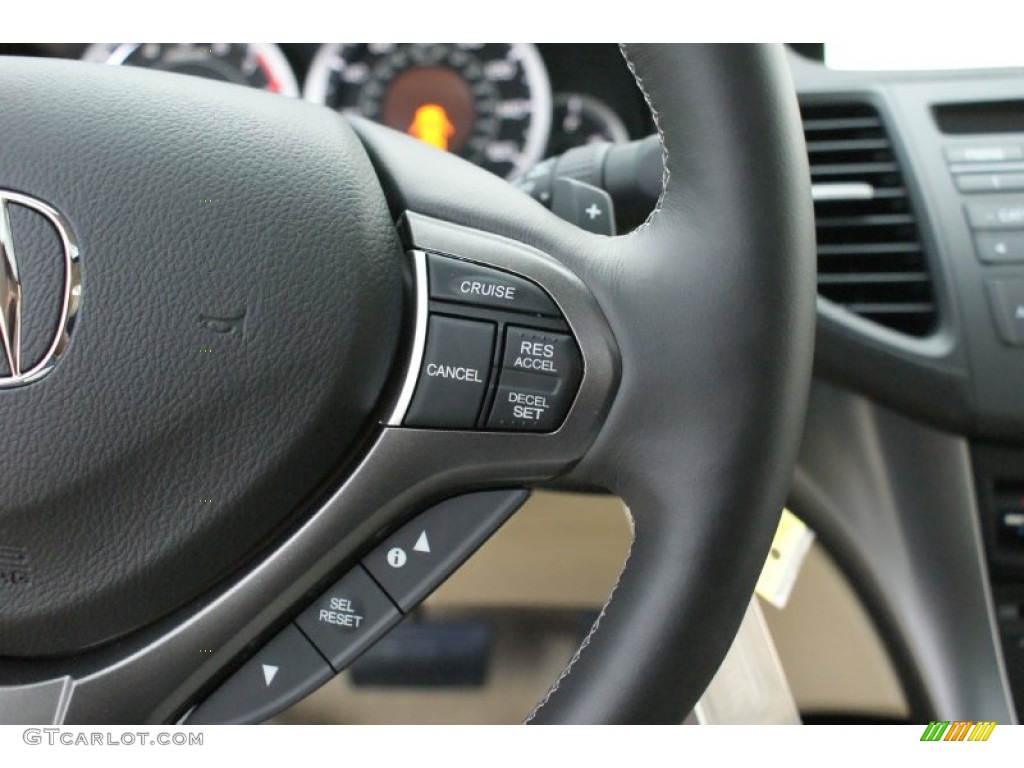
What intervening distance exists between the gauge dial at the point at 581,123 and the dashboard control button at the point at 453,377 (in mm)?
1220

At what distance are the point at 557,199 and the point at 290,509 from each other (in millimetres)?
283

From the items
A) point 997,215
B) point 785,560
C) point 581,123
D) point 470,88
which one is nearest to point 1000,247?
point 997,215

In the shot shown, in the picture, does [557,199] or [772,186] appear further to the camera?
[557,199]

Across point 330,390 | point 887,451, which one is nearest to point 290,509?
point 330,390

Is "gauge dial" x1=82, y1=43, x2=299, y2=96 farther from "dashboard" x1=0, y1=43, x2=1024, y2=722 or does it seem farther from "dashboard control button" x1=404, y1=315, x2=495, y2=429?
"dashboard control button" x1=404, y1=315, x2=495, y2=429

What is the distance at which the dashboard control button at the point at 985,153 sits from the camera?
A: 1.11 m

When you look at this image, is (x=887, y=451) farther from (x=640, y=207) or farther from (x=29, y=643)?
(x=29, y=643)

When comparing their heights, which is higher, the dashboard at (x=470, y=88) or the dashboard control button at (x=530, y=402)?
the dashboard at (x=470, y=88)

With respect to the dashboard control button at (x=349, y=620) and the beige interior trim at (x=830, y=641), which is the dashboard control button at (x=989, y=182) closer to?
the beige interior trim at (x=830, y=641)

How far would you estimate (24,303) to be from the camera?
605 millimetres

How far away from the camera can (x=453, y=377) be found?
0.62 metres
